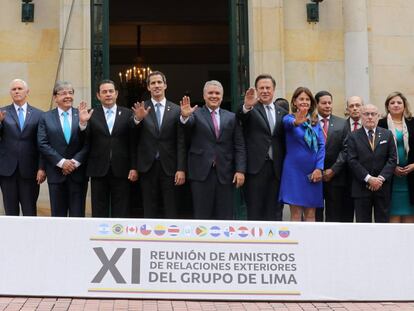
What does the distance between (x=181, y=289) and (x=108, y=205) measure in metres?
1.92

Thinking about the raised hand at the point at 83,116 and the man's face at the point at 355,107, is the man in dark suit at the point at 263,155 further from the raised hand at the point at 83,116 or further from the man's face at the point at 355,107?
the raised hand at the point at 83,116

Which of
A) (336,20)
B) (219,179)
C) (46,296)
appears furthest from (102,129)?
(336,20)

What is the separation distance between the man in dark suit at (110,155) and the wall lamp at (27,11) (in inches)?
138

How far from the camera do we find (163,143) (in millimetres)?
7707

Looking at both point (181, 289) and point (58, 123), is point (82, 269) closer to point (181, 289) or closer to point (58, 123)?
point (181, 289)

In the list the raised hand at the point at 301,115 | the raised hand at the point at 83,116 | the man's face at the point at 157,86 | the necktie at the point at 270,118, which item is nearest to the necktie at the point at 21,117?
the raised hand at the point at 83,116

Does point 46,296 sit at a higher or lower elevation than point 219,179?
lower

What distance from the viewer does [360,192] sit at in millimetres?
7758

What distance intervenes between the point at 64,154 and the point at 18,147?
0.60m

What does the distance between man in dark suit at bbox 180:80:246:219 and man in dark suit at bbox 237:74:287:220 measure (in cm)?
14

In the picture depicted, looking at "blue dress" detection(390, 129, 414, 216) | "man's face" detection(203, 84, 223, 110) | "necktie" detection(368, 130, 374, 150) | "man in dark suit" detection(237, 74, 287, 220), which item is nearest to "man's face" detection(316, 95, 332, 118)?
"necktie" detection(368, 130, 374, 150)

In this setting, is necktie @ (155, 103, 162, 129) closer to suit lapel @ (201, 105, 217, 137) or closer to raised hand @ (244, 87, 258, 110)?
suit lapel @ (201, 105, 217, 137)

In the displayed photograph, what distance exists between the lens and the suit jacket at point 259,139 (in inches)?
301

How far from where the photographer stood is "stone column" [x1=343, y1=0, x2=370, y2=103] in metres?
10.7
